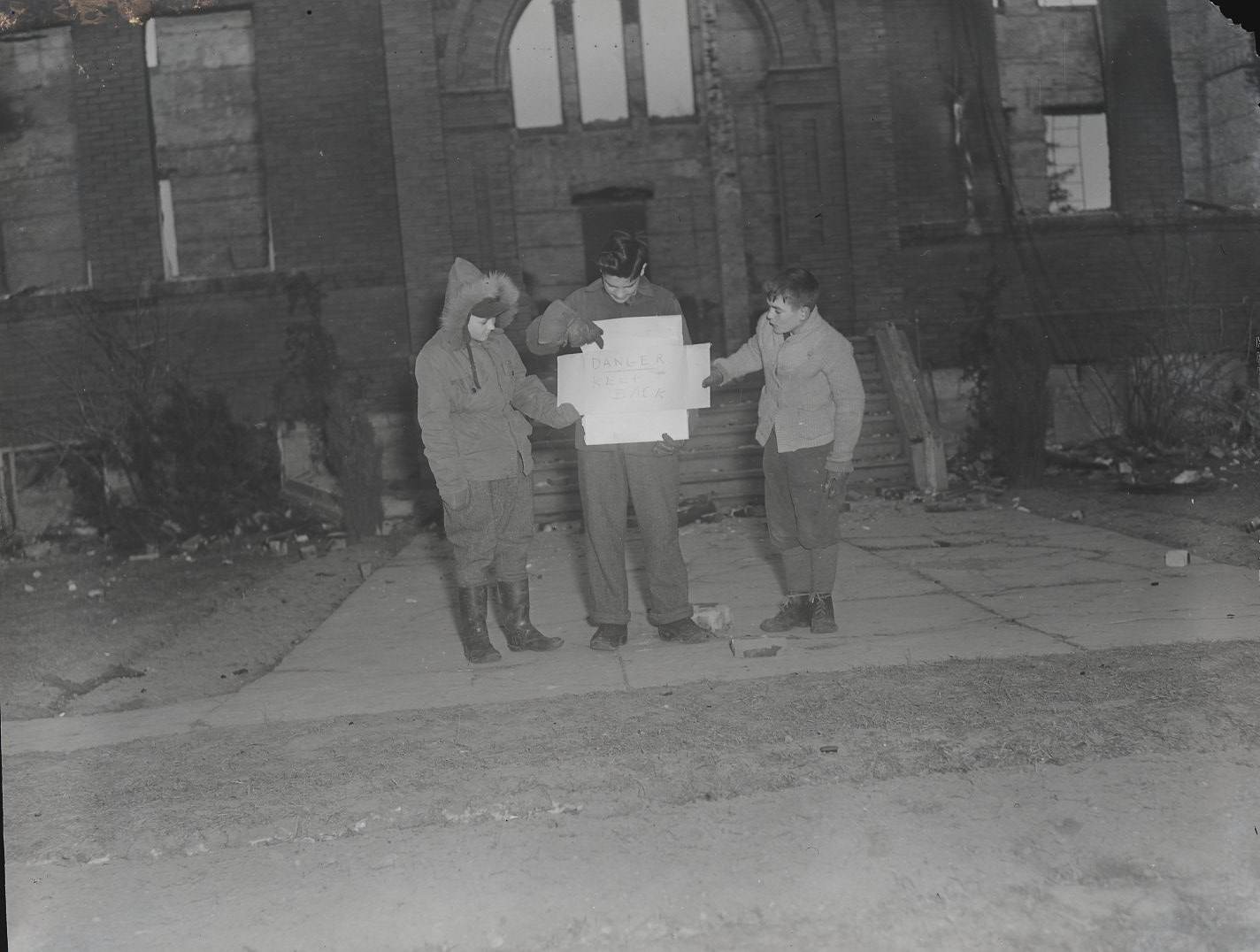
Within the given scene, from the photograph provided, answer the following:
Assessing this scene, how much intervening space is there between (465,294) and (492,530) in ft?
3.66

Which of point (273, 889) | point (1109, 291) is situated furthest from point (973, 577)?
point (1109, 291)

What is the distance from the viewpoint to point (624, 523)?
534 cm

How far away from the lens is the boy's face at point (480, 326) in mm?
5160

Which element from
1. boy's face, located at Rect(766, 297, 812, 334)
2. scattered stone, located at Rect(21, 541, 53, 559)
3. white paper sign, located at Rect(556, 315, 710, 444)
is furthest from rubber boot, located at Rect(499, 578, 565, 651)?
scattered stone, located at Rect(21, 541, 53, 559)

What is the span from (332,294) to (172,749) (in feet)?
33.9

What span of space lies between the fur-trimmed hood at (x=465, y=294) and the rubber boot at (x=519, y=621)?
1236 mm

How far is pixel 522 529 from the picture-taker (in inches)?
214

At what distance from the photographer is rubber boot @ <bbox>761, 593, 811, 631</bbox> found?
5.60m

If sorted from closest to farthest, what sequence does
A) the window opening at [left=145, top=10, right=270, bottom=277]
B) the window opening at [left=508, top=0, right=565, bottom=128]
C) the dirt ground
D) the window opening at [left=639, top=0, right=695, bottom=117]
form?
1. the dirt ground
2. the window opening at [left=145, top=10, right=270, bottom=277]
3. the window opening at [left=508, top=0, right=565, bottom=128]
4. the window opening at [left=639, top=0, right=695, bottom=117]

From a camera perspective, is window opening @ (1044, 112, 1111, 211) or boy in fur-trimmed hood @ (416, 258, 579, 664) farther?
window opening @ (1044, 112, 1111, 211)

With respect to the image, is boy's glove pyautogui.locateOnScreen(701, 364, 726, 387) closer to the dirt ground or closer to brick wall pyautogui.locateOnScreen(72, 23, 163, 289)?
the dirt ground

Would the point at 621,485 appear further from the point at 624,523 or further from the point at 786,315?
the point at 786,315

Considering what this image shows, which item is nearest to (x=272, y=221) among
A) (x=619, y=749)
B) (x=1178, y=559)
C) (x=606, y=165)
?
(x=606, y=165)

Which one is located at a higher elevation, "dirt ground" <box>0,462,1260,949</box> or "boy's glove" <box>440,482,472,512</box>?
"boy's glove" <box>440,482,472,512</box>
